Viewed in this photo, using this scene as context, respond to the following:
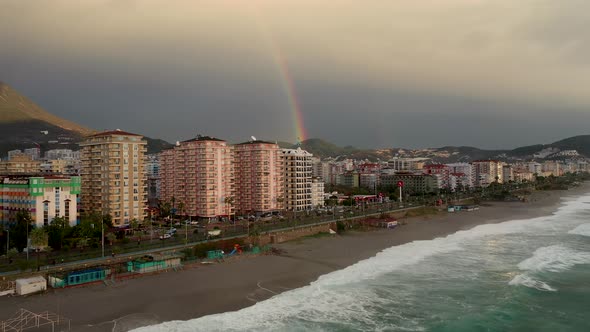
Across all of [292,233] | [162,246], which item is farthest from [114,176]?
[292,233]

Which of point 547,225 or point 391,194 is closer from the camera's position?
point 547,225

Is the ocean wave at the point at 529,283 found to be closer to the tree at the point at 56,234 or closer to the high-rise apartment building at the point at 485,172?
the tree at the point at 56,234

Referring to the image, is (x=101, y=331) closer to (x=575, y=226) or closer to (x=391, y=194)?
(x=575, y=226)

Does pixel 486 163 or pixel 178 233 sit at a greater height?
pixel 486 163

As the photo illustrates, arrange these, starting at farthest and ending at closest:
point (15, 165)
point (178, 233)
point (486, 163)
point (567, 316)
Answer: point (486, 163), point (15, 165), point (178, 233), point (567, 316)

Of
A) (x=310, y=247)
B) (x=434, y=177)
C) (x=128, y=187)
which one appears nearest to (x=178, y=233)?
(x=128, y=187)

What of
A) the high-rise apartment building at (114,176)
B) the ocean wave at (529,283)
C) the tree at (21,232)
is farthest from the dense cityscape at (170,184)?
the ocean wave at (529,283)
